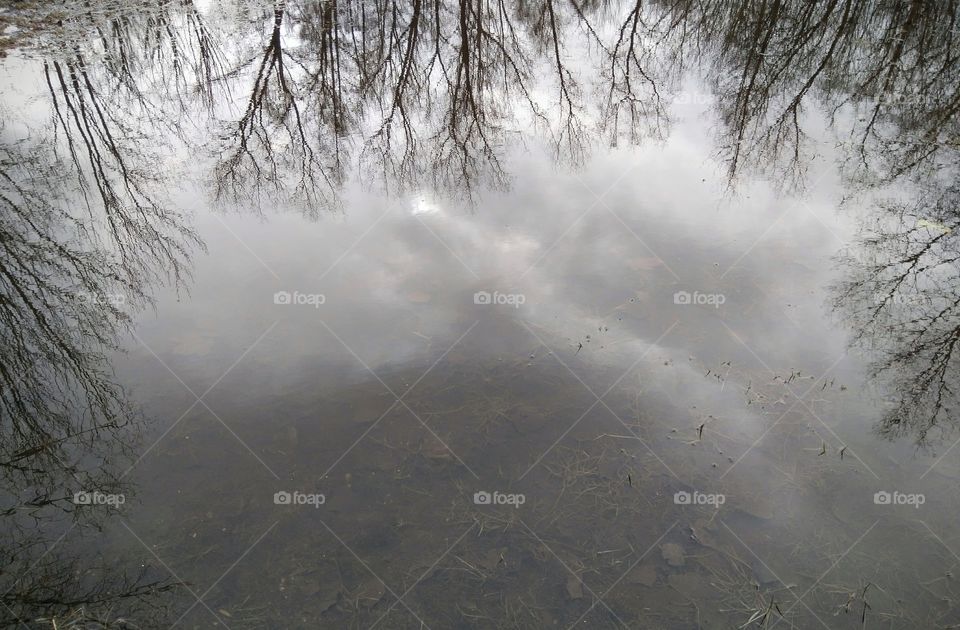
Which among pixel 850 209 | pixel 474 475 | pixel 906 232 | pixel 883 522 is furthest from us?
pixel 850 209

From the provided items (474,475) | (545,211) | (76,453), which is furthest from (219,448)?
(545,211)

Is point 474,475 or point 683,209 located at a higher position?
point 683,209

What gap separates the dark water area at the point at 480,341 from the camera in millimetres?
3467

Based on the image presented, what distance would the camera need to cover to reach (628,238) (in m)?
6.08

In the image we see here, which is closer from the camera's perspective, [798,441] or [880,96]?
[798,441]

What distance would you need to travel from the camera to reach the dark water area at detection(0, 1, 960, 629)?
3467mm

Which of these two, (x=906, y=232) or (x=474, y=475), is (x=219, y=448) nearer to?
(x=474, y=475)

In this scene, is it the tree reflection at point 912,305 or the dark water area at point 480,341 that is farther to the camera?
the tree reflection at point 912,305

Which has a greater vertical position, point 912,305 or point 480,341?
point 912,305

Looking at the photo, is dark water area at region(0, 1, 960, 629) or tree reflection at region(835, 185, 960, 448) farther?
tree reflection at region(835, 185, 960, 448)

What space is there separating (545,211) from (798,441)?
3.50 meters

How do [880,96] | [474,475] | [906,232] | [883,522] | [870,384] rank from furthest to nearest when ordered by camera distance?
[880,96]
[906,232]
[870,384]
[474,475]
[883,522]

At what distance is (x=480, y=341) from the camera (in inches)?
199

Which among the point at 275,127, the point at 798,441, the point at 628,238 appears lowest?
the point at 798,441
